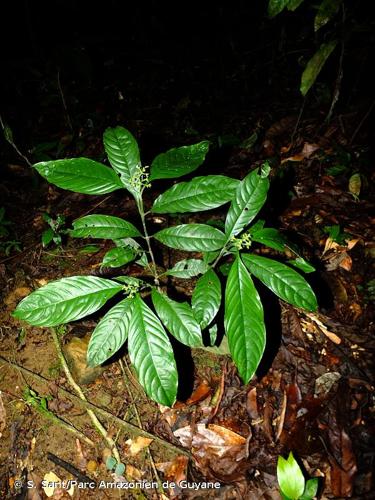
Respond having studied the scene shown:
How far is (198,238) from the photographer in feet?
5.16

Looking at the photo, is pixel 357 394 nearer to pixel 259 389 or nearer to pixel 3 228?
pixel 259 389

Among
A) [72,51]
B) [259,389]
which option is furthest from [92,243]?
[72,51]

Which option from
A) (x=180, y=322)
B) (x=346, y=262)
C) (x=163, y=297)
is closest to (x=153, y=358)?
(x=180, y=322)

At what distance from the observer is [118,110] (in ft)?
14.8

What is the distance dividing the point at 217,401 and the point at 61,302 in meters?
1.21

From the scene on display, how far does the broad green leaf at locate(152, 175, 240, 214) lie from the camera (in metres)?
1.53

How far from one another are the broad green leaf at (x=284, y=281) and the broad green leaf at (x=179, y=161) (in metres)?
0.49

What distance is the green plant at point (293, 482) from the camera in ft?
5.66

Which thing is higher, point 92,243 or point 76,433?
point 92,243

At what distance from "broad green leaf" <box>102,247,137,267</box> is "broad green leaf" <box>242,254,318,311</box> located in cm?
60

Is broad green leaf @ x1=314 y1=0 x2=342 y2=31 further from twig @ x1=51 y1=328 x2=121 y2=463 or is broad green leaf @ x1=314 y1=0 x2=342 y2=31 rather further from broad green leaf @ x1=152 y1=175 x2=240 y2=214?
twig @ x1=51 y1=328 x2=121 y2=463

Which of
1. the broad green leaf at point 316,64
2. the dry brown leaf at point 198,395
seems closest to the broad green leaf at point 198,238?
the dry brown leaf at point 198,395

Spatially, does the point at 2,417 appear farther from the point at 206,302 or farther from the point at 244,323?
the point at 244,323

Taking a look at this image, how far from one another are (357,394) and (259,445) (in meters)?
0.69
